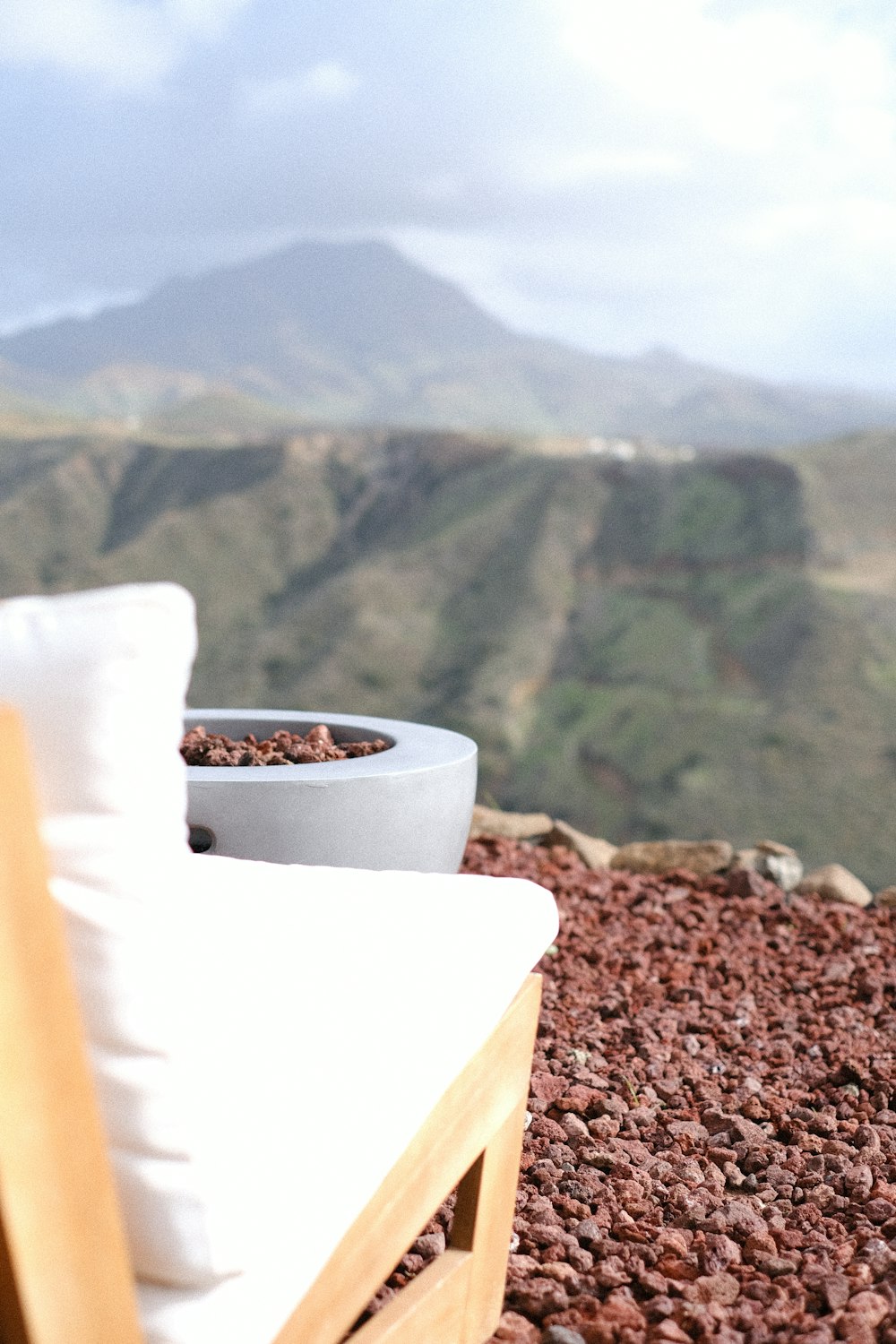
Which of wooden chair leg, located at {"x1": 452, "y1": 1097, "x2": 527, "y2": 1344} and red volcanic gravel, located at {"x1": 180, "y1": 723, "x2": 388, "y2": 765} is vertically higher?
red volcanic gravel, located at {"x1": 180, "y1": 723, "x2": 388, "y2": 765}

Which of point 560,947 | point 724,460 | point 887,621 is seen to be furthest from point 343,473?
point 560,947

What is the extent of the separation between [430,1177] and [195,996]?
0.51 meters

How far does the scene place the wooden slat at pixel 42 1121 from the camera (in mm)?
830

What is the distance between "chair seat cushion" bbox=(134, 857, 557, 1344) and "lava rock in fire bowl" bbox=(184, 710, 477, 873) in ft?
4.17

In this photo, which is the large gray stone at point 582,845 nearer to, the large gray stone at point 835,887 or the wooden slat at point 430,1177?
the large gray stone at point 835,887

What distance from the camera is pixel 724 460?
5300cm

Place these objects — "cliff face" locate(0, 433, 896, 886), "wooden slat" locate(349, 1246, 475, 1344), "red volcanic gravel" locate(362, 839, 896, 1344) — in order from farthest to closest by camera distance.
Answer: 1. "cliff face" locate(0, 433, 896, 886)
2. "red volcanic gravel" locate(362, 839, 896, 1344)
3. "wooden slat" locate(349, 1246, 475, 1344)

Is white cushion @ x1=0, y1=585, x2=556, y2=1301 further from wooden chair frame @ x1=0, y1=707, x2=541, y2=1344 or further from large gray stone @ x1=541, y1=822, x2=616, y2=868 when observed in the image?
large gray stone @ x1=541, y1=822, x2=616, y2=868

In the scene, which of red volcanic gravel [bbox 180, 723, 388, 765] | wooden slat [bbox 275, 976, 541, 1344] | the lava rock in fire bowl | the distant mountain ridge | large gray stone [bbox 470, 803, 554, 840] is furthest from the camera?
the distant mountain ridge

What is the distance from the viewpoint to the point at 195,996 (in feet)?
3.48

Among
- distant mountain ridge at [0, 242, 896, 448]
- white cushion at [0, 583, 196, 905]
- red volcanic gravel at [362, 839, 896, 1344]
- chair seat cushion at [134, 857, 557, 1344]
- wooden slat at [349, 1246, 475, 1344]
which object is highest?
distant mountain ridge at [0, 242, 896, 448]

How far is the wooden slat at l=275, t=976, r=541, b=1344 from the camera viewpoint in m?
1.25

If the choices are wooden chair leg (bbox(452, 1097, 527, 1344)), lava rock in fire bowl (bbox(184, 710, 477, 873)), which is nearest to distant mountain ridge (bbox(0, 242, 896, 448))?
lava rock in fire bowl (bbox(184, 710, 477, 873))

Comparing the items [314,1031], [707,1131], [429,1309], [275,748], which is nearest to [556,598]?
A: [275,748]
